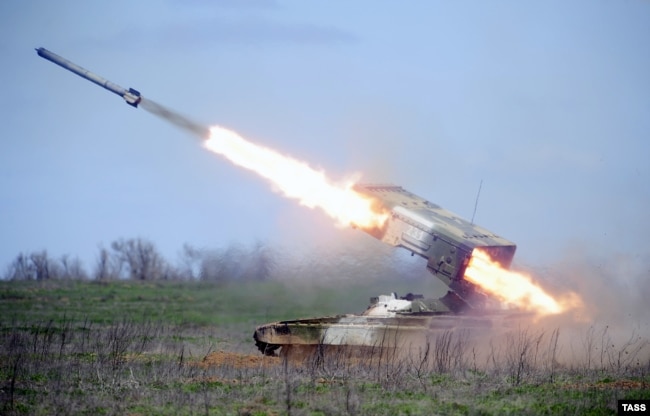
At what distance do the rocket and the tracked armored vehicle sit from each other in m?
5.40

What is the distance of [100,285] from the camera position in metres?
45.6

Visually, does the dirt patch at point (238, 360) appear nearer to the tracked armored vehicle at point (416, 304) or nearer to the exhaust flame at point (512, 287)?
the tracked armored vehicle at point (416, 304)

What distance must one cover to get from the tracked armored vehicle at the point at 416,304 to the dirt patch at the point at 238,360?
393 mm

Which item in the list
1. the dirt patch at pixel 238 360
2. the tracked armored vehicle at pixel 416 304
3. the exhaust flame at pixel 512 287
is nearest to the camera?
the dirt patch at pixel 238 360

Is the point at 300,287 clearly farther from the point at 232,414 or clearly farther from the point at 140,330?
the point at 232,414

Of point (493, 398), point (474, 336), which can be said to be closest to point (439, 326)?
point (474, 336)

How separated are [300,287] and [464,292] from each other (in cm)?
1231

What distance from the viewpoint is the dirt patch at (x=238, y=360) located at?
19172 millimetres

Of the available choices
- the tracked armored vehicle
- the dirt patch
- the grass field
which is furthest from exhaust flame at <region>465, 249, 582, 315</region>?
the dirt patch

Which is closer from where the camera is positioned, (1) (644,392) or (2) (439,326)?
(1) (644,392)

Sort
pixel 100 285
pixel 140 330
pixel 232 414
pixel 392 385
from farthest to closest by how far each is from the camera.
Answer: pixel 100 285
pixel 140 330
pixel 392 385
pixel 232 414

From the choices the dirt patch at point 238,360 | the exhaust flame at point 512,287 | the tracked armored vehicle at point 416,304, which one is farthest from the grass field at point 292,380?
the exhaust flame at point 512,287

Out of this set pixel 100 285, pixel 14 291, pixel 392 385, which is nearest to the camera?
pixel 392 385

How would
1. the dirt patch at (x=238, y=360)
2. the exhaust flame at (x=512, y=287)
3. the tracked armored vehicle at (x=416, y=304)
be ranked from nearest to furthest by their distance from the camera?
the dirt patch at (x=238, y=360) < the tracked armored vehicle at (x=416, y=304) < the exhaust flame at (x=512, y=287)
